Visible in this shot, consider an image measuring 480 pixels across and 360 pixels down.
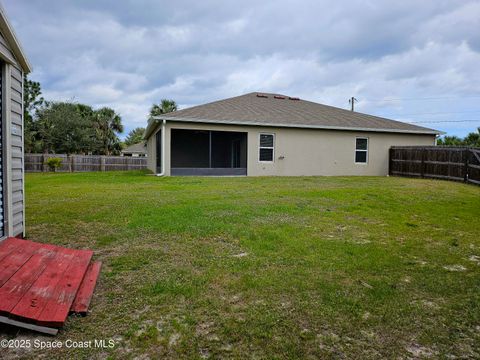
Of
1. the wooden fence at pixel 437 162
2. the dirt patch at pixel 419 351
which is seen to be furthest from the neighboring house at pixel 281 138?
the dirt patch at pixel 419 351

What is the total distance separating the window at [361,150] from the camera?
56.4ft

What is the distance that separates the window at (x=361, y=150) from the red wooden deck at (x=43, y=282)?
15628 millimetres

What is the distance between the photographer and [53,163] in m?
22.8

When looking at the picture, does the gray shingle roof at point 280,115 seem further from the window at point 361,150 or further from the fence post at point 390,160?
the fence post at point 390,160

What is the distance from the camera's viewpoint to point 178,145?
19.2 metres

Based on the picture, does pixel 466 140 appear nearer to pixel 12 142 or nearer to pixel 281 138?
pixel 281 138

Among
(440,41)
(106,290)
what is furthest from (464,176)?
(106,290)

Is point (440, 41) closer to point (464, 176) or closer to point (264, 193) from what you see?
point (464, 176)

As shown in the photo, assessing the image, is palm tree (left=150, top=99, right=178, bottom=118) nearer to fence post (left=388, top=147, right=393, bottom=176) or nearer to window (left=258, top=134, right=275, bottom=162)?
window (left=258, top=134, right=275, bottom=162)

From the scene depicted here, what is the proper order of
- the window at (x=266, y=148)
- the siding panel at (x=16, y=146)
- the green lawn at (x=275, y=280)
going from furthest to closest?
the window at (x=266, y=148)
the siding panel at (x=16, y=146)
the green lawn at (x=275, y=280)

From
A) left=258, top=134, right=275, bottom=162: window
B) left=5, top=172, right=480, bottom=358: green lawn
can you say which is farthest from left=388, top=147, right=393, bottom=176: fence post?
left=5, top=172, right=480, bottom=358: green lawn

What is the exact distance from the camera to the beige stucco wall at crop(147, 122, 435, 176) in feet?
51.3

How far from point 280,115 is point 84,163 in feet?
52.5

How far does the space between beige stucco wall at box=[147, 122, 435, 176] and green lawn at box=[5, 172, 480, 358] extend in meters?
8.99
